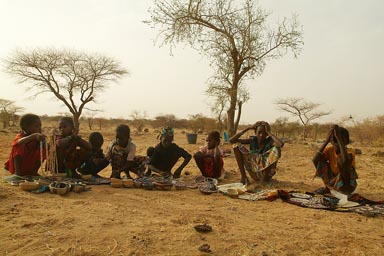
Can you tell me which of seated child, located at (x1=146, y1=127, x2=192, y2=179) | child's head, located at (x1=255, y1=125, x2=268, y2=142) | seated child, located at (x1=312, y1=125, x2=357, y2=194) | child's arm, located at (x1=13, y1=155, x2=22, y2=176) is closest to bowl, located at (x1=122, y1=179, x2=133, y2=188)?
seated child, located at (x1=146, y1=127, x2=192, y2=179)

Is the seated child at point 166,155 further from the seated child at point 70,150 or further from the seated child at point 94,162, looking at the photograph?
the seated child at point 70,150

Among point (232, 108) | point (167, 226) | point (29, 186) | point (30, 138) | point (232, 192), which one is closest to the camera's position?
point (167, 226)

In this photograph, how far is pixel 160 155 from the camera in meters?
5.58

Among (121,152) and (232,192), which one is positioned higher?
(121,152)

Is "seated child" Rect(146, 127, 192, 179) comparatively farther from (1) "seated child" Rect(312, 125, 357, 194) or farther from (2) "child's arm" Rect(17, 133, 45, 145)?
(1) "seated child" Rect(312, 125, 357, 194)

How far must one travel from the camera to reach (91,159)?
5375 millimetres

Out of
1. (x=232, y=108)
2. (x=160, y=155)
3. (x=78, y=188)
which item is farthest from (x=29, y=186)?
(x=232, y=108)

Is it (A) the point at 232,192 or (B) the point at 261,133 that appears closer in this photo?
(A) the point at 232,192

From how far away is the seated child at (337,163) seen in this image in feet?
14.1

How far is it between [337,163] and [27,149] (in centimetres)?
457

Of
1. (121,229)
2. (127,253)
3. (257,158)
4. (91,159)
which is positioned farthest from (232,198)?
(91,159)

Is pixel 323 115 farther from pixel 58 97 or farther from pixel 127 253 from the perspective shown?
pixel 127 253

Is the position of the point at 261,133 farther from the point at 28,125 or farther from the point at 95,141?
the point at 28,125

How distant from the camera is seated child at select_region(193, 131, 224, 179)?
5.50 metres
